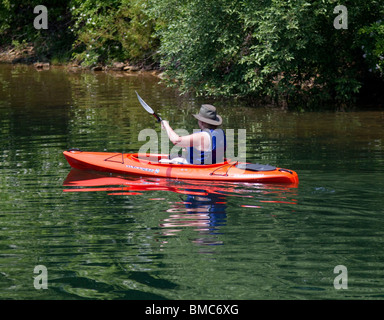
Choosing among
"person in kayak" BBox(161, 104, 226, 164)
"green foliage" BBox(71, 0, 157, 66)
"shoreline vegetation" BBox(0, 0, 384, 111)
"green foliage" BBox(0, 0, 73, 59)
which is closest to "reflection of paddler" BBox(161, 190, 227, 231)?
"person in kayak" BBox(161, 104, 226, 164)

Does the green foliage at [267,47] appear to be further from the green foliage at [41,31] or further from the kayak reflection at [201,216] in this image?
the green foliage at [41,31]

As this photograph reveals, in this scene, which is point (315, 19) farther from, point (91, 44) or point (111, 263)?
point (91, 44)

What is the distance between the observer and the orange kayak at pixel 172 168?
895cm

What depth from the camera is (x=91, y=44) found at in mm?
24656

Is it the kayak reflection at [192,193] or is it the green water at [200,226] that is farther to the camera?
the kayak reflection at [192,193]

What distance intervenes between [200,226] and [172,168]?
8.08 feet

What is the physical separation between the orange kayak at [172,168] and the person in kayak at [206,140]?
0.14 meters

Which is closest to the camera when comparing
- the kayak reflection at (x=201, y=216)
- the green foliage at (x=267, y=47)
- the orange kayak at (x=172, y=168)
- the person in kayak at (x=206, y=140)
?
the kayak reflection at (x=201, y=216)

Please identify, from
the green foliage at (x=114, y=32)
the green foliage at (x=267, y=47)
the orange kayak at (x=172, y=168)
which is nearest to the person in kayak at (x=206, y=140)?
the orange kayak at (x=172, y=168)

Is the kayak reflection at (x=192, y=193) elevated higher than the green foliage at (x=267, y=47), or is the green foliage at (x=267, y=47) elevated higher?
the green foliage at (x=267, y=47)

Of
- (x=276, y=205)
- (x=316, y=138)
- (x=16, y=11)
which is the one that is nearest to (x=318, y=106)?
(x=316, y=138)

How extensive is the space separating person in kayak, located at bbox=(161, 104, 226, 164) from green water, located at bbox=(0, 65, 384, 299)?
56cm

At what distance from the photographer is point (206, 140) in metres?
9.17

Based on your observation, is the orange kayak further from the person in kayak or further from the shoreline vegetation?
the shoreline vegetation
